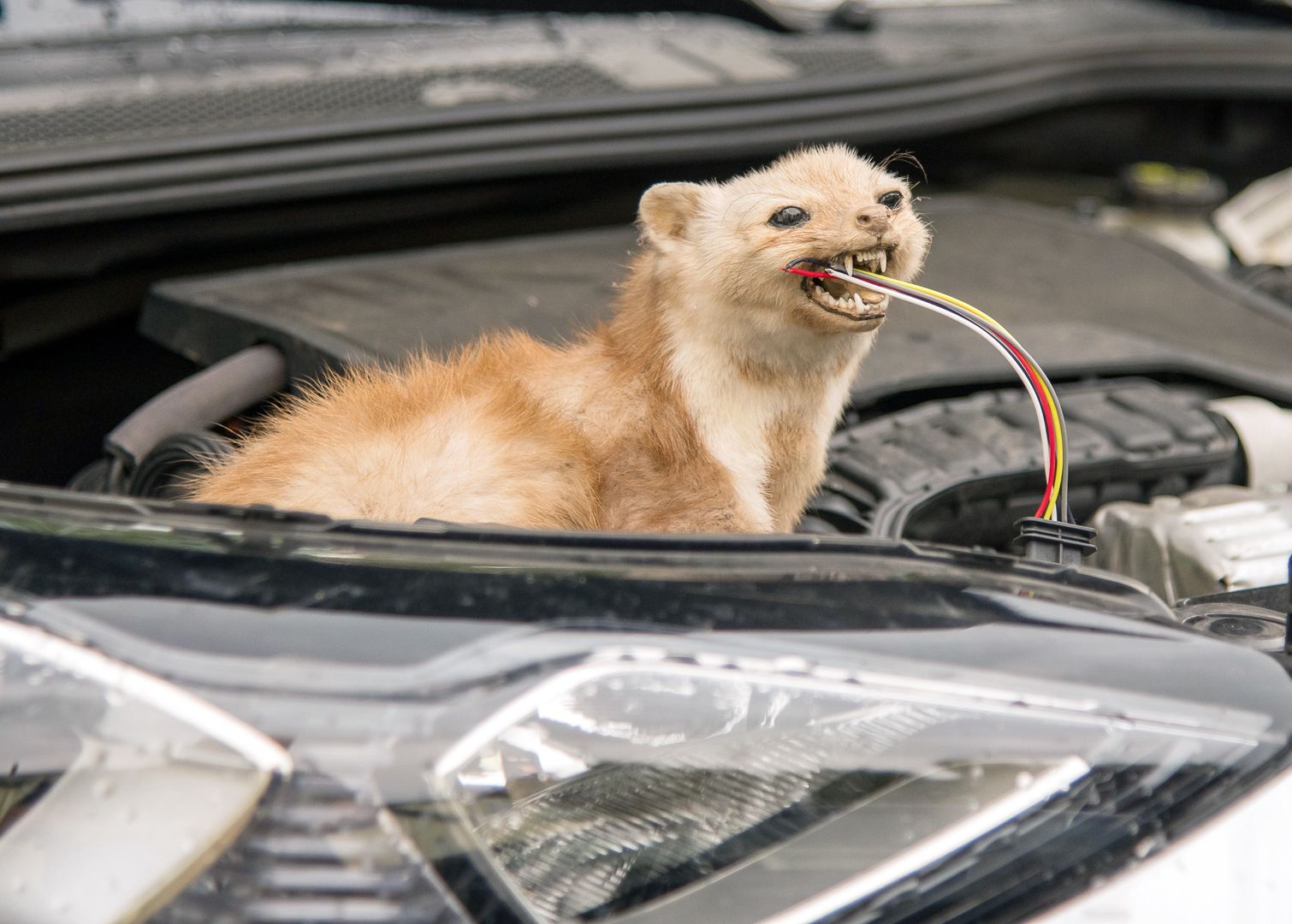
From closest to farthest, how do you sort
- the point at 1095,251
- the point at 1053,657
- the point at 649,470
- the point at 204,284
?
the point at 1053,657 → the point at 649,470 → the point at 204,284 → the point at 1095,251

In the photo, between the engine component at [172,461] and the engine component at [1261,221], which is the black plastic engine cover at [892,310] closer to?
the engine component at [172,461]

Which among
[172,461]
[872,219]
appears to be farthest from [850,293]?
[172,461]

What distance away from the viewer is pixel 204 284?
2.22m

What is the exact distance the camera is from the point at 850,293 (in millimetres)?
1593

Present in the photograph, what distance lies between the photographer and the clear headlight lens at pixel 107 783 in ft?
2.98

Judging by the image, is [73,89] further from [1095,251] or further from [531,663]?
[1095,251]

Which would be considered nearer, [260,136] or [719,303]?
[719,303]

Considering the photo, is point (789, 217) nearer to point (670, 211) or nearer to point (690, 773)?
point (670, 211)

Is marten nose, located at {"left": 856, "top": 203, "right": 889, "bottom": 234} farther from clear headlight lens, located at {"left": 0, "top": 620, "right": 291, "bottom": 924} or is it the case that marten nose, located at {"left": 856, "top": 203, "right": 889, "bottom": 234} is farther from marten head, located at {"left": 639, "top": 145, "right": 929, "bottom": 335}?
clear headlight lens, located at {"left": 0, "top": 620, "right": 291, "bottom": 924}

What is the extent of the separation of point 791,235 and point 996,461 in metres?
0.56

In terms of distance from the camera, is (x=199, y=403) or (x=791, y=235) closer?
(x=791, y=235)

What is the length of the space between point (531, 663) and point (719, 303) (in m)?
0.84

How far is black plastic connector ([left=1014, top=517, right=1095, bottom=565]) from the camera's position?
1.30 m

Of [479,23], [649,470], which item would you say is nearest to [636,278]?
[649,470]
